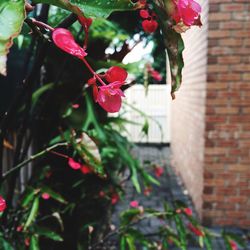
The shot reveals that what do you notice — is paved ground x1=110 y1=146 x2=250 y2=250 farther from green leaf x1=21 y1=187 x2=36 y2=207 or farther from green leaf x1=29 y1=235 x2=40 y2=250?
green leaf x1=29 y1=235 x2=40 y2=250

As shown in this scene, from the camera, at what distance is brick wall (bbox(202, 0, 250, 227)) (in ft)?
10.6

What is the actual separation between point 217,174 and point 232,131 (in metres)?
0.44

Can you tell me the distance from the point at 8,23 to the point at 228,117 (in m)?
3.13

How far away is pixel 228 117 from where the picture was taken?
3.33m

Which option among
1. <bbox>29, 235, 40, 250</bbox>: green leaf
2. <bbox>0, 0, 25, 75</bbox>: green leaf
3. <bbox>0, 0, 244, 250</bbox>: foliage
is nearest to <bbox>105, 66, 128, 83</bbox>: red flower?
<bbox>0, 0, 244, 250</bbox>: foliage

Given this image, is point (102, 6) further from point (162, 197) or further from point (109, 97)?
point (162, 197)

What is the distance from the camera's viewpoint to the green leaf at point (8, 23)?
0.36m

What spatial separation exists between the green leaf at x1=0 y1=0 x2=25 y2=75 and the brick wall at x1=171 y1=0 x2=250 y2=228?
10.0 feet

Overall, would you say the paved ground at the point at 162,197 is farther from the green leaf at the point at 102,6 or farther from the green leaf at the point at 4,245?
the green leaf at the point at 102,6

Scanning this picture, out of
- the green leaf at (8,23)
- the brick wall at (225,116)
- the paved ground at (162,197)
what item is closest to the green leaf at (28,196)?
the green leaf at (8,23)

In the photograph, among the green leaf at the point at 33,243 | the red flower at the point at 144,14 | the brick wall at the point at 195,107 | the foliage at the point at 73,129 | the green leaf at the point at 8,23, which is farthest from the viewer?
the brick wall at the point at 195,107

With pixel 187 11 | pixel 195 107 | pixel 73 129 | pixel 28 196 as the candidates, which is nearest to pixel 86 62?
pixel 187 11

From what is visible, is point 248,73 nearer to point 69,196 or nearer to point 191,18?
point 69,196

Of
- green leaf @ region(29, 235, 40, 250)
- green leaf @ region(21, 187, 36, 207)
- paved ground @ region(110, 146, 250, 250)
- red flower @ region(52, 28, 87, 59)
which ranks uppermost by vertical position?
red flower @ region(52, 28, 87, 59)
